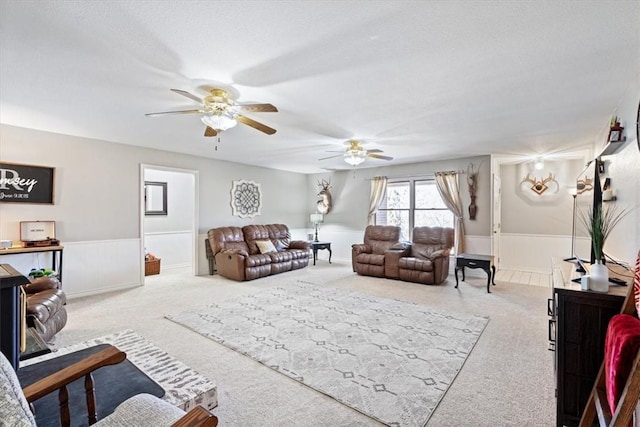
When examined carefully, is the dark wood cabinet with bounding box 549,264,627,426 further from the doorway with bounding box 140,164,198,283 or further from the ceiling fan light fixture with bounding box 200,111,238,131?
the doorway with bounding box 140,164,198,283

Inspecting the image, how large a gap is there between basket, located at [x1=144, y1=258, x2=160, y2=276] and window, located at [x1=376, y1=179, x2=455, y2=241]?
520 cm

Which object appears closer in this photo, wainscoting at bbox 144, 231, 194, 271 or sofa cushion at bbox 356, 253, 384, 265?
sofa cushion at bbox 356, 253, 384, 265

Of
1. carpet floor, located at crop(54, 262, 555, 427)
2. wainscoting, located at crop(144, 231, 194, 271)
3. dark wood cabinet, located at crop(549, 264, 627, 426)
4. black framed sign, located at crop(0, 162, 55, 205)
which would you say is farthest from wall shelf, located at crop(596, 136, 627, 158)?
wainscoting, located at crop(144, 231, 194, 271)

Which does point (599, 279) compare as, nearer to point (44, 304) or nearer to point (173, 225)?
point (44, 304)

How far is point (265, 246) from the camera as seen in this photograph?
639 cm

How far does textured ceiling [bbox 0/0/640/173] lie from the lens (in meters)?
1.73

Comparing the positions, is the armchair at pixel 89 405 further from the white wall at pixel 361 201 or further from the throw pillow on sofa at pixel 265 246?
the white wall at pixel 361 201

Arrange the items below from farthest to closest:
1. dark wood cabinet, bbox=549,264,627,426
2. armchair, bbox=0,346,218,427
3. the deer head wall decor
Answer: the deer head wall decor, dark wood cabinet, bbox=549,264,627,426, armchair, bbox=0,346,218,427

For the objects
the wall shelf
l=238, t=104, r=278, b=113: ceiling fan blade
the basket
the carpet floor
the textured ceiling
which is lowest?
the carpet floor

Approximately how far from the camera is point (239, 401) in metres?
2.03

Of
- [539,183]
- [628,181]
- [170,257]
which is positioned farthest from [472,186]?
[170,257]

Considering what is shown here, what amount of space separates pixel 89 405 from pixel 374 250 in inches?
218

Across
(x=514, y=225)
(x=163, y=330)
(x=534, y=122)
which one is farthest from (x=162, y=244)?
(x=514, y=225)

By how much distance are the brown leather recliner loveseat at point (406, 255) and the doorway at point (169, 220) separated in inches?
156
